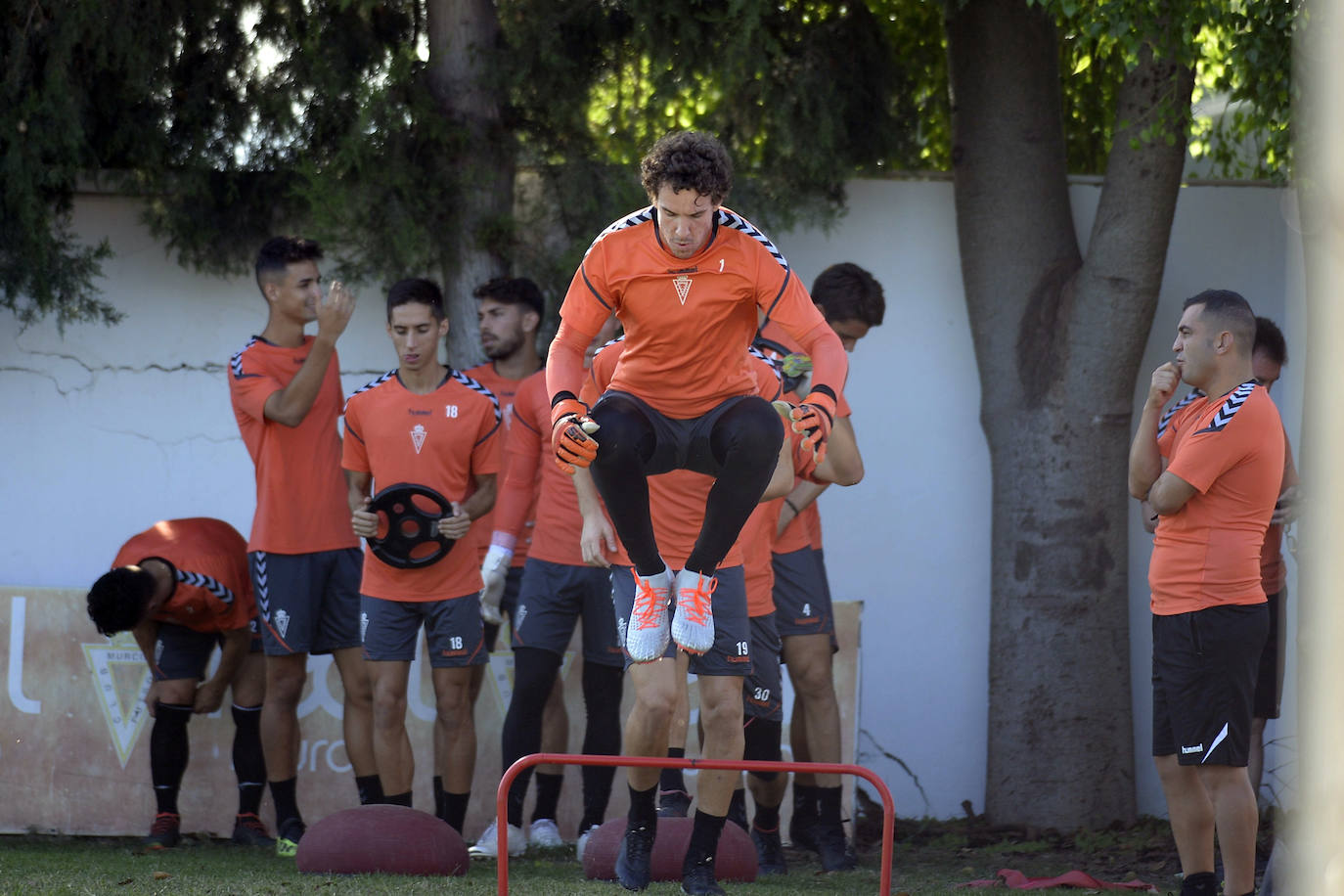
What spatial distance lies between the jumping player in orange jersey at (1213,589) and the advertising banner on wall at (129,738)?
2073mm

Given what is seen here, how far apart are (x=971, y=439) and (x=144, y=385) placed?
13.6 ft

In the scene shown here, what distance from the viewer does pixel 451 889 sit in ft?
14.6

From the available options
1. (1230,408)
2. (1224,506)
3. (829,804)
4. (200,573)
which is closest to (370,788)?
(200,573)

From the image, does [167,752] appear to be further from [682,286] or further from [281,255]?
[682,286]

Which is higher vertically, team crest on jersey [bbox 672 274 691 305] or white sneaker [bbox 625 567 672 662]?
team crest on jersey [bbox 672 274 691 305]

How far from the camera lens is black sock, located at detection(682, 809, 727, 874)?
4.24 m

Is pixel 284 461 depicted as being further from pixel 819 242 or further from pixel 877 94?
pixel 877 94

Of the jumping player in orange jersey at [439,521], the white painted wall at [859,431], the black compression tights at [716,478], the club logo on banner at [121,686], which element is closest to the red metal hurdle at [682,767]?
the black compression tights at [716,478]

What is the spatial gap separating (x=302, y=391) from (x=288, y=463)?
1.08ft

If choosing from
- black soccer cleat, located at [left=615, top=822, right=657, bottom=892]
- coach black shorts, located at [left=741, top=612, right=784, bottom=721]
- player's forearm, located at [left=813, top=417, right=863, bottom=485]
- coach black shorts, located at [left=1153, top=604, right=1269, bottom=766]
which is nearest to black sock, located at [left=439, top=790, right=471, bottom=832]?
coach black shorts, located at [left=741, top=612, right=784, bottom=721]

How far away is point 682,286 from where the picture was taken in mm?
4297

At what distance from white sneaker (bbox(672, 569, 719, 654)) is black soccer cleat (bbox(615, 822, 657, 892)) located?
584 mm

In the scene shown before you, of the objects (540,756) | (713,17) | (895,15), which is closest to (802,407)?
(540,756)

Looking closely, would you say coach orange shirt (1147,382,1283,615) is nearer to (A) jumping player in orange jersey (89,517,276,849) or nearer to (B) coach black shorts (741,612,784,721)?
(B) coach black shorts (741,612,784,721)
